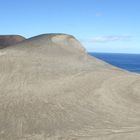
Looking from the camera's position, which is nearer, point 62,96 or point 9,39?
point 62,96

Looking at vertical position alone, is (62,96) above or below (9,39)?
below

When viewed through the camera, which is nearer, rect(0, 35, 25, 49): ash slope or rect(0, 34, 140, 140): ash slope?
rect(0, 34, 140, 140): ash slope

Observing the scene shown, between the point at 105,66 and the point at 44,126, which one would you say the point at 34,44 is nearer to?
the point at 105,66

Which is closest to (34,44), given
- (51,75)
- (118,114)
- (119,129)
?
(51,75)

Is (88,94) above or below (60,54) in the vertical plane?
below

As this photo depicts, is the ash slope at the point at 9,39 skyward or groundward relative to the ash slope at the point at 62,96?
skyward

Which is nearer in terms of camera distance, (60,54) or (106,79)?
(106,79)

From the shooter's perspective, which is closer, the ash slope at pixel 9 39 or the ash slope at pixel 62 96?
the ash slope at pixel 62 96

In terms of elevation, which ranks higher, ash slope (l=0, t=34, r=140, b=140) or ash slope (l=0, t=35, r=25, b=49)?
ash slope (l=0, t=35, r=25, b=49)
